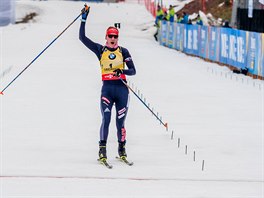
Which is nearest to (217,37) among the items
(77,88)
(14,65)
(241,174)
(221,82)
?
(221,82)

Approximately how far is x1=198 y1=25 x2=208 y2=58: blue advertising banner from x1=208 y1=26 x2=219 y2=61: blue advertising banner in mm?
506

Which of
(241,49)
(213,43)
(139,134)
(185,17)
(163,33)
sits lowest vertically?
(163,33)

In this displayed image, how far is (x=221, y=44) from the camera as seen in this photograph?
25453 mm

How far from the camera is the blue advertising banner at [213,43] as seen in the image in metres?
26.1

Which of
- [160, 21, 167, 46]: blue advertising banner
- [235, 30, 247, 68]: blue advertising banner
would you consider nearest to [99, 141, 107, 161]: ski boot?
[235, 30, 247, 68]: blue advertising banner

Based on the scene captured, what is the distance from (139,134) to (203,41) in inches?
707

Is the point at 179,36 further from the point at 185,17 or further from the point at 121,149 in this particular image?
the point at 121,149

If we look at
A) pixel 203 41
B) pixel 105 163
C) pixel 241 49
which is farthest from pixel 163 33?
pixel 105 163

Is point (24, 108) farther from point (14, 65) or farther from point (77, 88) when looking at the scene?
point (14, 65)

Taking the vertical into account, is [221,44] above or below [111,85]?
below

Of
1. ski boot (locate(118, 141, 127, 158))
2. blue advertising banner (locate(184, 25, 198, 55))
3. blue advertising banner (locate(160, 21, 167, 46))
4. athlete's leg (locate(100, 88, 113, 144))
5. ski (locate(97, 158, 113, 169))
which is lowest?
blue advertising banner (locate(160, 21, 167, 46))

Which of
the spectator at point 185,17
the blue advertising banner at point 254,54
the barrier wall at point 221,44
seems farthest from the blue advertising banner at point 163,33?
the blue advertising banner at point 254,54

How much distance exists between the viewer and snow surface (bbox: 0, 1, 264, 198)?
754 centimetres

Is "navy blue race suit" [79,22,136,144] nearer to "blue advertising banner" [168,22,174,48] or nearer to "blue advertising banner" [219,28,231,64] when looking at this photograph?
"blue advertising banner" [219,28,231,64]
